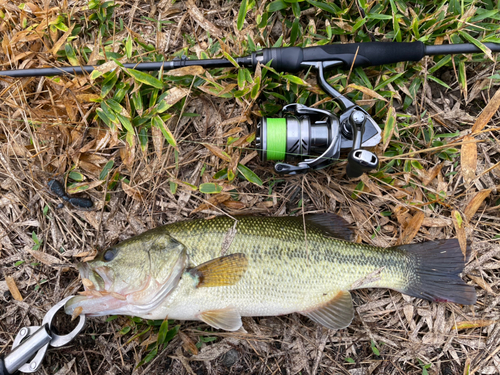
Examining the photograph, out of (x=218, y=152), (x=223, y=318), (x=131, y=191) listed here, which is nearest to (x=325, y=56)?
(x=218, y=152)

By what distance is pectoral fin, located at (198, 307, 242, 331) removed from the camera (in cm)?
244

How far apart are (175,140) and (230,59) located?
0.79 metres

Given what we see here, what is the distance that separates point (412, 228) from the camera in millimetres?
2828

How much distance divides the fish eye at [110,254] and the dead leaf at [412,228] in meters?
2.36

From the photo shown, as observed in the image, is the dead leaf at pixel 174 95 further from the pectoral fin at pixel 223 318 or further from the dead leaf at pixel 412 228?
the dead leaf at pixel 412 228

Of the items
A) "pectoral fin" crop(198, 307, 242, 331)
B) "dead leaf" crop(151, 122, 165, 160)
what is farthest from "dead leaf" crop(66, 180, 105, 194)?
"pectoral fin" crop(198, 307, 242, 331)

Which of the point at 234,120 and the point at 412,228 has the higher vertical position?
the point at 234,120

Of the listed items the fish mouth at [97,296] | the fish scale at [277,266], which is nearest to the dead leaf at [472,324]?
the fish scale at [277,266]

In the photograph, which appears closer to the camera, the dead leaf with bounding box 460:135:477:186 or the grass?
the dead leaf with bounding box 460:135:477:186

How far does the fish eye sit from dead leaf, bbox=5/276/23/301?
1079 mm

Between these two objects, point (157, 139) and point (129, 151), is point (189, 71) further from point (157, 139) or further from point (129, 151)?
point (129, 151)

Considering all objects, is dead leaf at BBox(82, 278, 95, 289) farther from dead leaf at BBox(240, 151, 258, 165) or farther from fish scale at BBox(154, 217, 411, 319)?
dead leaf at BBox(240, 151, 258, 165)

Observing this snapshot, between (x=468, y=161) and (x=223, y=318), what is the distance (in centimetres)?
230

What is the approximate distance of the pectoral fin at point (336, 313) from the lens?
2.58 meters
